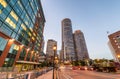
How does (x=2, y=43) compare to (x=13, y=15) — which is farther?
(x=13, y=15)

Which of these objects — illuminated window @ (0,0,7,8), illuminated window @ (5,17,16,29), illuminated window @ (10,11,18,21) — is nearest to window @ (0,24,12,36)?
illuminated window @ (5,17,16,29)

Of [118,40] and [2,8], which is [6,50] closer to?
[2,8]

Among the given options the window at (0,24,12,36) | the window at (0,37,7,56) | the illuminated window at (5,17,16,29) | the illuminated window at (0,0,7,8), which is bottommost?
the window at (0,37,7,56)

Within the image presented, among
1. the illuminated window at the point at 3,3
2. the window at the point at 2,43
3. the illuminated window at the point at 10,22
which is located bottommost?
the window at the point at 2,43

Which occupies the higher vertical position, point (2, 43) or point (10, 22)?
point (10, 22)

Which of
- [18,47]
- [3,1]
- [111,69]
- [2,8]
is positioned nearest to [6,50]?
[18,47]

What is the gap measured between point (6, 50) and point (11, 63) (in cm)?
677

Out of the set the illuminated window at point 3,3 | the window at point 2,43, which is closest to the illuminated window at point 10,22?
the illuminated window at point 3,3

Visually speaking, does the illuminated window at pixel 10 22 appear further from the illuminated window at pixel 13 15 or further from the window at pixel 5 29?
the illuminated window at pixel 13 15

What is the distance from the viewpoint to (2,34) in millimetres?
24578

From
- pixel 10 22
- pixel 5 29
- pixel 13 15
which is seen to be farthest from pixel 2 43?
pixel 13 15

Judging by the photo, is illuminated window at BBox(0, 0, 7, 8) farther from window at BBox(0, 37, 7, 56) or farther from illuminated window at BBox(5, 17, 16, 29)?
Answer: window at BBox(0, 37, 7, 56)

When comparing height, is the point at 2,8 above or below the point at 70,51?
below

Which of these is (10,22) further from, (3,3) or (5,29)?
(3,3)
